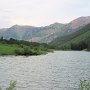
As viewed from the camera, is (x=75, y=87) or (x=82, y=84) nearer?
(x=82, y=84)

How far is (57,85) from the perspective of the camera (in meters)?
53.8

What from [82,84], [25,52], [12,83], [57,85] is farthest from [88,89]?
[25,52]

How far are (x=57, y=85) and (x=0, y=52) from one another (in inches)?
Answer: 4775

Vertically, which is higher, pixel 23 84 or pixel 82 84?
pixel 82 84

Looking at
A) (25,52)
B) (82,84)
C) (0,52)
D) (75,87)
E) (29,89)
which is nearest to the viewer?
(82,84)

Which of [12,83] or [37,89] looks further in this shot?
[37,89]

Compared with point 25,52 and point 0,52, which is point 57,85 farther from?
point 25,52

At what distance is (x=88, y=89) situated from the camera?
17.0 metres

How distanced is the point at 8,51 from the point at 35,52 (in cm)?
2493

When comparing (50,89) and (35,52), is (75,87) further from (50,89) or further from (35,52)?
(35,52)

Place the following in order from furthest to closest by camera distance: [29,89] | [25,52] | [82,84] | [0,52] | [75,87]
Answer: [25,52] < [0,52] < [75,87] < [29,89] < [82,84]

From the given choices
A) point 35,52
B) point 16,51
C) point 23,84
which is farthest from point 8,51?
point 23,84

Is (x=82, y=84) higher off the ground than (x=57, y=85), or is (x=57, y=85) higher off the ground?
(x=82, y=84)

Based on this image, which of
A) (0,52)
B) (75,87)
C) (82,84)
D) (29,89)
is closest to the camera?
(82,84)
